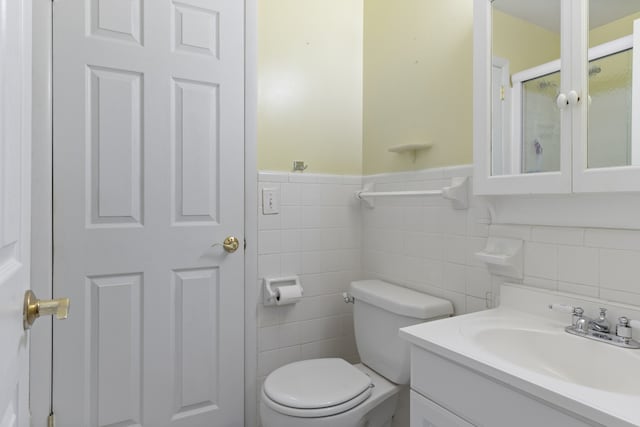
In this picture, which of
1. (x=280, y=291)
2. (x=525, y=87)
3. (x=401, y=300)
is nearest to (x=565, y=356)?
(x=401, y=300)

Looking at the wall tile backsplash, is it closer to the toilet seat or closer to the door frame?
the toilet seat

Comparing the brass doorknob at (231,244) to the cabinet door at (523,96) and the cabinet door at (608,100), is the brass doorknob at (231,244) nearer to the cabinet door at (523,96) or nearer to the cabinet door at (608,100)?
the cabinet door at (523,96)

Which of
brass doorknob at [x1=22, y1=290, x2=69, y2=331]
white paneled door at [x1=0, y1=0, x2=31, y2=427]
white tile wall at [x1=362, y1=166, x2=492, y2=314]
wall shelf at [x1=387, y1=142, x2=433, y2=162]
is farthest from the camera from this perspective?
wall shelf at [x1=387, y1=142, x2=433, y2=162]

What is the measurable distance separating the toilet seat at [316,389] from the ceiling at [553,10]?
133cm

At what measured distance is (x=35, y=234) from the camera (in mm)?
1319

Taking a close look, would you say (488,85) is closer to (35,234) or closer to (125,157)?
(125,157)

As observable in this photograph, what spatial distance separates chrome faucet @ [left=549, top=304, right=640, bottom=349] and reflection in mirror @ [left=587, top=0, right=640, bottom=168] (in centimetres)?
39

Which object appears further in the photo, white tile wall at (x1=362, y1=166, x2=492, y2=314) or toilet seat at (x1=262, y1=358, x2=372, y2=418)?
white tile wall at (x1=362, y1=166, x2=492, y2=314)

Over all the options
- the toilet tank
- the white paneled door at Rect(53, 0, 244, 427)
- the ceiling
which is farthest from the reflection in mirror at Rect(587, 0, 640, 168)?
the white paneled door at Rect(53, 0, 244, 427)

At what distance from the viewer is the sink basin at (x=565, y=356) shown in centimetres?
87

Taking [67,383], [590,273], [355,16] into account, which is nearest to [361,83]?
[355,16]

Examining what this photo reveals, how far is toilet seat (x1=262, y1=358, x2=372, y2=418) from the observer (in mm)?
1265

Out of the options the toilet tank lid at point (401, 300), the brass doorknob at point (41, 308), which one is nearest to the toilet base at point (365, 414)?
the toilet tank lid at point (401, 300)

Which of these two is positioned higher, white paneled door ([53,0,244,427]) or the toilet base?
white paneled door ([53,0,244,427])
